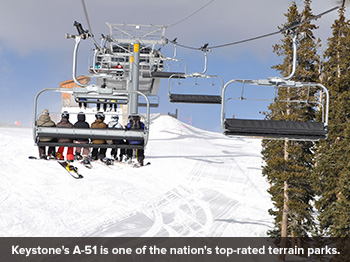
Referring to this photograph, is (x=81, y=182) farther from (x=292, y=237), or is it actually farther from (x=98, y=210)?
(x=292, y=237)

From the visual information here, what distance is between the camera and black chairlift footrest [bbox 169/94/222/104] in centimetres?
1510

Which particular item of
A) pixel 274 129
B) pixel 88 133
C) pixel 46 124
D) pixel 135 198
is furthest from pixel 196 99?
pixel 135 198

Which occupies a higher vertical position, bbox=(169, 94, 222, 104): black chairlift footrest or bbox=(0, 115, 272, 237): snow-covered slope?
bbox=(169, 94, 222, 104): black chairlift footrest

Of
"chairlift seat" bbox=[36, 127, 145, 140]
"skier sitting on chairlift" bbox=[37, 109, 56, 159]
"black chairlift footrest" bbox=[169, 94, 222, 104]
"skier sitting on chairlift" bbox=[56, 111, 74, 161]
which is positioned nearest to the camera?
"chairlift seat" bbox=[36, 127, 145, 140]

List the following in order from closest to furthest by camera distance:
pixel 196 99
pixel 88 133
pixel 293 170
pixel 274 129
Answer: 1. pixel 274 129
2. pixel 88 133
3. pixel 196 99
4. pixel 293 170

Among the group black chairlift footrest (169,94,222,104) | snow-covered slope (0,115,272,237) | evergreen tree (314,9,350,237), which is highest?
black chairlift footrest (169,94,222,104)

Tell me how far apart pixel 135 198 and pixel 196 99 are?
13.3 metres

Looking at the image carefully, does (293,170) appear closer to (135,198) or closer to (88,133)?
(135,198)

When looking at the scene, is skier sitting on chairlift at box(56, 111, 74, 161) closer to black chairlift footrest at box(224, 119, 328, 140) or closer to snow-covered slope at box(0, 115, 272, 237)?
black chairlift footrest at box(224, 119, 328, 140)

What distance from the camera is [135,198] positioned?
26.9 metres

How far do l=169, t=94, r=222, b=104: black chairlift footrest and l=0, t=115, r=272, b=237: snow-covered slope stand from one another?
10.7 metres

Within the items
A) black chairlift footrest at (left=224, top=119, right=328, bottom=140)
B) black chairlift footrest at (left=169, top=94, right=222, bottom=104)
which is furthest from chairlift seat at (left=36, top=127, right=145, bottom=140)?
black chairlift footrest at (left=169, top=94, right=222, bottom=104)

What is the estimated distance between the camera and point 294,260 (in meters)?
23.7

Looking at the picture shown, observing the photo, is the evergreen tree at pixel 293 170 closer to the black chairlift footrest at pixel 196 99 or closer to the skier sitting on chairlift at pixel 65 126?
the black chairlift footrest at pixel 196 99
